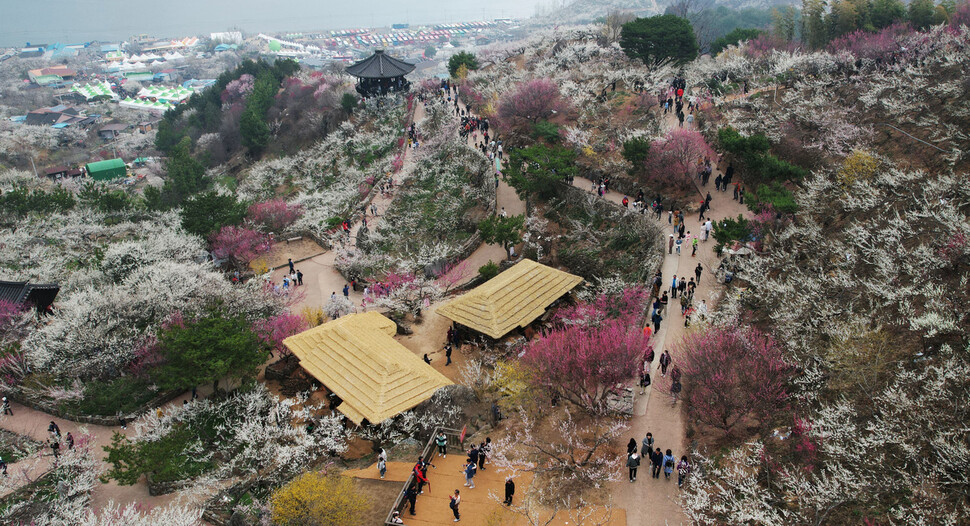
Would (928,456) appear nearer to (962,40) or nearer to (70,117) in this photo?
(962,40)

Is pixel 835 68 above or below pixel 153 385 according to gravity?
above

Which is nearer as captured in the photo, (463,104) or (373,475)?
(373,475)

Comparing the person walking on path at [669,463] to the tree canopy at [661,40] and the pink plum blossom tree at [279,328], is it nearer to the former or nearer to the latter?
the pink plum blossom tree at [279,328]

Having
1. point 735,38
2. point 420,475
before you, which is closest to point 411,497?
point 420,475

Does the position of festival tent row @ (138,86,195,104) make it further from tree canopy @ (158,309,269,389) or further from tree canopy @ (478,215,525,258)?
tree canopy @ (158,309,269,389)

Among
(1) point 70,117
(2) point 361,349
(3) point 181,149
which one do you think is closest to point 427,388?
(2) point 361,349

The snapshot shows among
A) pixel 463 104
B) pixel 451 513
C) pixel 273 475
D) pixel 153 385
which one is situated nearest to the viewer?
pixel 451 513
